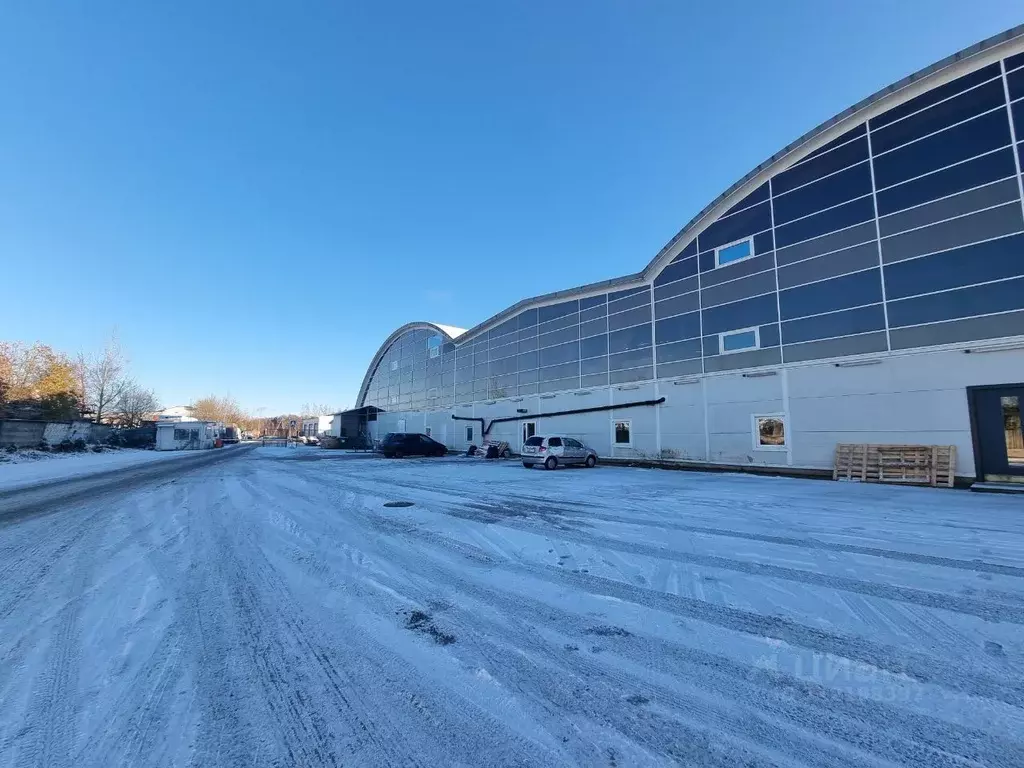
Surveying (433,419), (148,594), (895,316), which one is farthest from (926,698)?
(433,419)

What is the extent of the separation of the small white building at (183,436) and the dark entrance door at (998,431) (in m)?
55.4

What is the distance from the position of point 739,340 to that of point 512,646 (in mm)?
18810

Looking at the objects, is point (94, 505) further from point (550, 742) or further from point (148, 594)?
point (550, 742)

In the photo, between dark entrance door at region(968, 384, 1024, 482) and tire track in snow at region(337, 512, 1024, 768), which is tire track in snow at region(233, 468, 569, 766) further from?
dark entrance door at region(968, 384, 1024, 482)

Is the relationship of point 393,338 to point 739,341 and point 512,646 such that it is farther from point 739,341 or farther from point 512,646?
point 512,646

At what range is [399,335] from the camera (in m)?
46.3

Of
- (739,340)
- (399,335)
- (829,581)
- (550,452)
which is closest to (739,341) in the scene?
(739,340)

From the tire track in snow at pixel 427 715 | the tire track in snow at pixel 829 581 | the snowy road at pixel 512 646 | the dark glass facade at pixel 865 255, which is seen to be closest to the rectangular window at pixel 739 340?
the dark glass facade at pixel 865 255

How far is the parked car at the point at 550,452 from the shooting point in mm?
20531

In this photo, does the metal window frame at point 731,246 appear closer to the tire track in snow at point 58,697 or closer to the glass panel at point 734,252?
the glass panel at point 734,252

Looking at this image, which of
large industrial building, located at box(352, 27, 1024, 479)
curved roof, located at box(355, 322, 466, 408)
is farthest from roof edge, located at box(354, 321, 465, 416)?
large industrial building, located at box(352, 27, 1024, 479)

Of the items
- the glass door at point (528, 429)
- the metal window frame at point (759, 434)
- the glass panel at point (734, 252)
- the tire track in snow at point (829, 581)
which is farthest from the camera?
the glass door at point (528, 429)

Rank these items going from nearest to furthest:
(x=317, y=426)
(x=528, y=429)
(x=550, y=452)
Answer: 1. (x=550, y=452)
2. (x=528, y=429)
3. (x=317, y=426)

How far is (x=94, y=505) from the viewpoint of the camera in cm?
991
